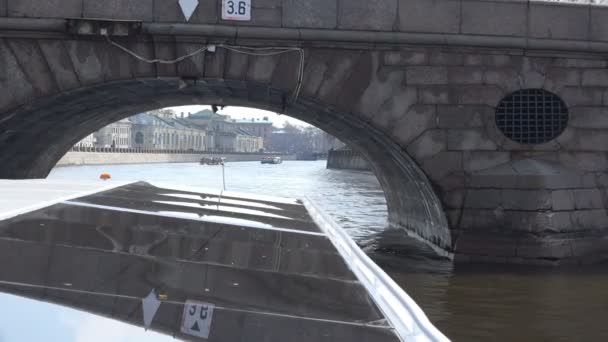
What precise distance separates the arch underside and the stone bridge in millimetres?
339

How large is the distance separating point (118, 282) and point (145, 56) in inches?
311

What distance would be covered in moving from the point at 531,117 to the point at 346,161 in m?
59.6

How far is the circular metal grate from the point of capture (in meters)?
10.5

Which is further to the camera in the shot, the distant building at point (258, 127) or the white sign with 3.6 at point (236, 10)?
the distant building at point (258, 127)

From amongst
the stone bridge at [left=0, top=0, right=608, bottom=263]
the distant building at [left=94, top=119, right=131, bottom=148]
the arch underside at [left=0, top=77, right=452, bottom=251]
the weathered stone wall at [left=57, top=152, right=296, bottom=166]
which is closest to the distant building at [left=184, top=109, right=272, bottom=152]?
the distant building at [left=94, top=119, right=131, bottom=148]

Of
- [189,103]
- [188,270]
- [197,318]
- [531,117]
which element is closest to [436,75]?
[531,117]

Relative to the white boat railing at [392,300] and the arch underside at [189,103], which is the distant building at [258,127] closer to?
the arch underside at [189,103]

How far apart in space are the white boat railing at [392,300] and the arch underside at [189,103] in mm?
6715

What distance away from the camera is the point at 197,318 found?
247cm

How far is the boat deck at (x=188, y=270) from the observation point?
251 cm

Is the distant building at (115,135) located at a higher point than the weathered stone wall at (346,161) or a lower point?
higher

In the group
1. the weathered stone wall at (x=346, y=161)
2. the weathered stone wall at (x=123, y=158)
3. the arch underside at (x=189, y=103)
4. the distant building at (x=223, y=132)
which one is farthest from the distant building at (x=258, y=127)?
the arch underside at (x=189, y=103)

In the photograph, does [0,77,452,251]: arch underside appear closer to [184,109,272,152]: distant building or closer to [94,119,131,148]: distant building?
[94,119,131,148]: distant building

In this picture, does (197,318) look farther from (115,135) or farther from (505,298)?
(115,135)
